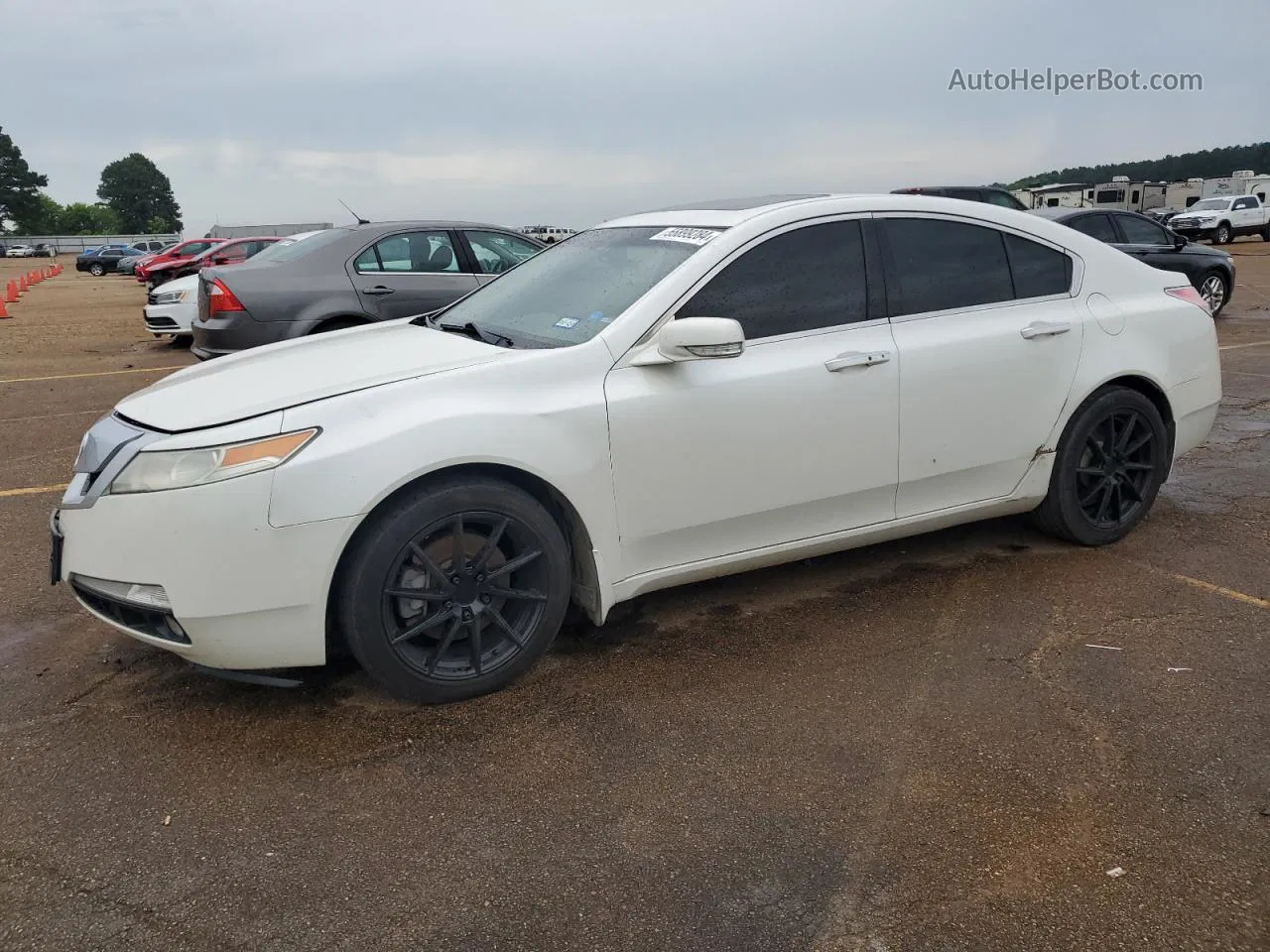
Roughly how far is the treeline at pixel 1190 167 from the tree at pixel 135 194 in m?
113

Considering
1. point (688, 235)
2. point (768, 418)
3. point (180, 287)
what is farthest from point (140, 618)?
point (180, 287)

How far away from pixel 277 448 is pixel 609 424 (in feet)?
3.40

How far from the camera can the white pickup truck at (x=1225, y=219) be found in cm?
3206

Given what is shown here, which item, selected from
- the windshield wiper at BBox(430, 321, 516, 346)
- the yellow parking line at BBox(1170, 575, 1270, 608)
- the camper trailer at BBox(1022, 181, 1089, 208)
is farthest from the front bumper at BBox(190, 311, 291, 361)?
the camper trailer at BBox(1022, 181, 1089, 208)

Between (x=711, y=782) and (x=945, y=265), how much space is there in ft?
7.81

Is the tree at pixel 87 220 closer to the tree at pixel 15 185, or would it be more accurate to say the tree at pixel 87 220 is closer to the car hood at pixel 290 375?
the tree at pixel 15 185

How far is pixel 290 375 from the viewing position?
336 cm

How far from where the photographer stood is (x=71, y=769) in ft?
9.43

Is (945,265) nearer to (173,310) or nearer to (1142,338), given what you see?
(1142,338)

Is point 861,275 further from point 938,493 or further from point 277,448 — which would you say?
point 277,448

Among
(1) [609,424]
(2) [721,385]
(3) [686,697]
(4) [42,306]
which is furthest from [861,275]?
(4) [42,306]

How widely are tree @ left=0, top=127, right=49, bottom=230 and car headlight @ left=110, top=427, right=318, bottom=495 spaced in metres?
128

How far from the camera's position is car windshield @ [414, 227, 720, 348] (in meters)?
3.55

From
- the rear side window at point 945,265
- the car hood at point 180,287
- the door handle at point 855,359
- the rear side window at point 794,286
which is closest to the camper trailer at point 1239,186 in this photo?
the car hood at point 180,287
